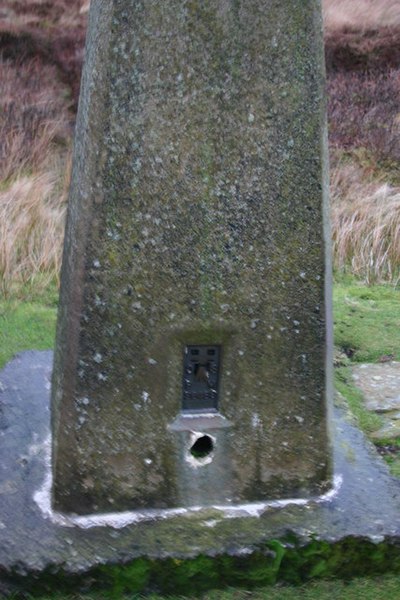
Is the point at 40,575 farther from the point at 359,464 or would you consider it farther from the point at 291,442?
the point at 359,464

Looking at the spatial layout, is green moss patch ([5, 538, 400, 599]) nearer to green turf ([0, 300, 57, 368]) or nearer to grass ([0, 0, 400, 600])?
grass ([0, 0, 400, 600])

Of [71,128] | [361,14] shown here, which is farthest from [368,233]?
[361,14]

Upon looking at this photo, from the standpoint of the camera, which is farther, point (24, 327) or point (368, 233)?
point (368, 233)

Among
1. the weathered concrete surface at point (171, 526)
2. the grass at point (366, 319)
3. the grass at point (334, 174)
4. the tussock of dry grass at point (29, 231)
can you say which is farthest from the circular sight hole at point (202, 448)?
the tussock of dry grass at point (29, 231)

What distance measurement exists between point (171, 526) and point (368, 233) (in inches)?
179

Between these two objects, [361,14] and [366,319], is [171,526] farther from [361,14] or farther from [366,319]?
[361,14]

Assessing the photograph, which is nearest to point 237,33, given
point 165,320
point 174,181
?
point 174,181

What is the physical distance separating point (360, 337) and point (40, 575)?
113 inches

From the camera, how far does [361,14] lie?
12.9 metres

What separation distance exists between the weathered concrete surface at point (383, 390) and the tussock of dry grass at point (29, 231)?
2493 mm

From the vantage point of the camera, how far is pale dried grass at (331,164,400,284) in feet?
21.6

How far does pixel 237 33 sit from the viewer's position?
2.52 meters

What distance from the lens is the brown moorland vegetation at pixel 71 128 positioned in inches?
260

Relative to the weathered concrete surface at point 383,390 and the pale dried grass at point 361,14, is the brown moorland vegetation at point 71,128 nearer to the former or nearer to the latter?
the pale dried grass at point 361,14
